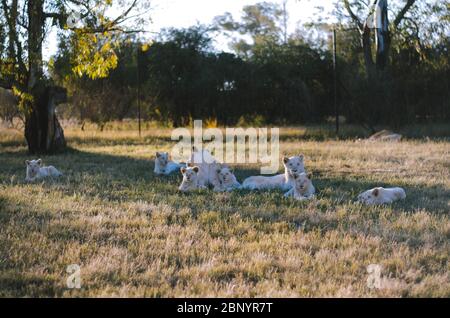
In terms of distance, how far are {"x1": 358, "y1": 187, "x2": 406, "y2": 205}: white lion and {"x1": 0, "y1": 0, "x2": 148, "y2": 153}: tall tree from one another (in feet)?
30.4

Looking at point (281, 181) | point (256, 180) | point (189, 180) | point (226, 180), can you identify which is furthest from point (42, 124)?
point (281, 181)

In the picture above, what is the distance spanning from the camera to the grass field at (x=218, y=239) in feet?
15.5

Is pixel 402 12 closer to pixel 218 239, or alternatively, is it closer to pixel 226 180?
pixel 226 180

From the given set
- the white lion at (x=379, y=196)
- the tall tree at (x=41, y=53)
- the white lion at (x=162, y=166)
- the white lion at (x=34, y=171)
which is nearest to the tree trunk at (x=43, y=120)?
the tall tree at (x=41, y=53)

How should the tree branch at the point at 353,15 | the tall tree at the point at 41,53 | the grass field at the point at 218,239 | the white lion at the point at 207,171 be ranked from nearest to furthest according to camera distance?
the grass field at the point at 218,239, the white lion at the point at 207,171, the tall tree at the point at 41,53, the tree branch at the point at 353,15

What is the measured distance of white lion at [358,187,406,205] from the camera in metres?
8.21

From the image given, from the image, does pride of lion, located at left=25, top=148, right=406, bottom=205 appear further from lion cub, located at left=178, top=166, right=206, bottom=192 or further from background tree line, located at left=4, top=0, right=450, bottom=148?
background tree line, located at left=4, top=0, right=450, bottom=148

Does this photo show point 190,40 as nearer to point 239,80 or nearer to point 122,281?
point 239,80

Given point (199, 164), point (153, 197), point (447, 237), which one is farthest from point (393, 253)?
point (199, 164)

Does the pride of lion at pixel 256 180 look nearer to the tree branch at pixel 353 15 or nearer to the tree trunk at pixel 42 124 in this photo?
the tree trunk at pixel 42 124

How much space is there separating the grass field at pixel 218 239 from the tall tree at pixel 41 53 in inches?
207

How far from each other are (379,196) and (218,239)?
10.4 feet

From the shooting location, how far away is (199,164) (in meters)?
10.5

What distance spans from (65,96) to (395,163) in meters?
10.2
